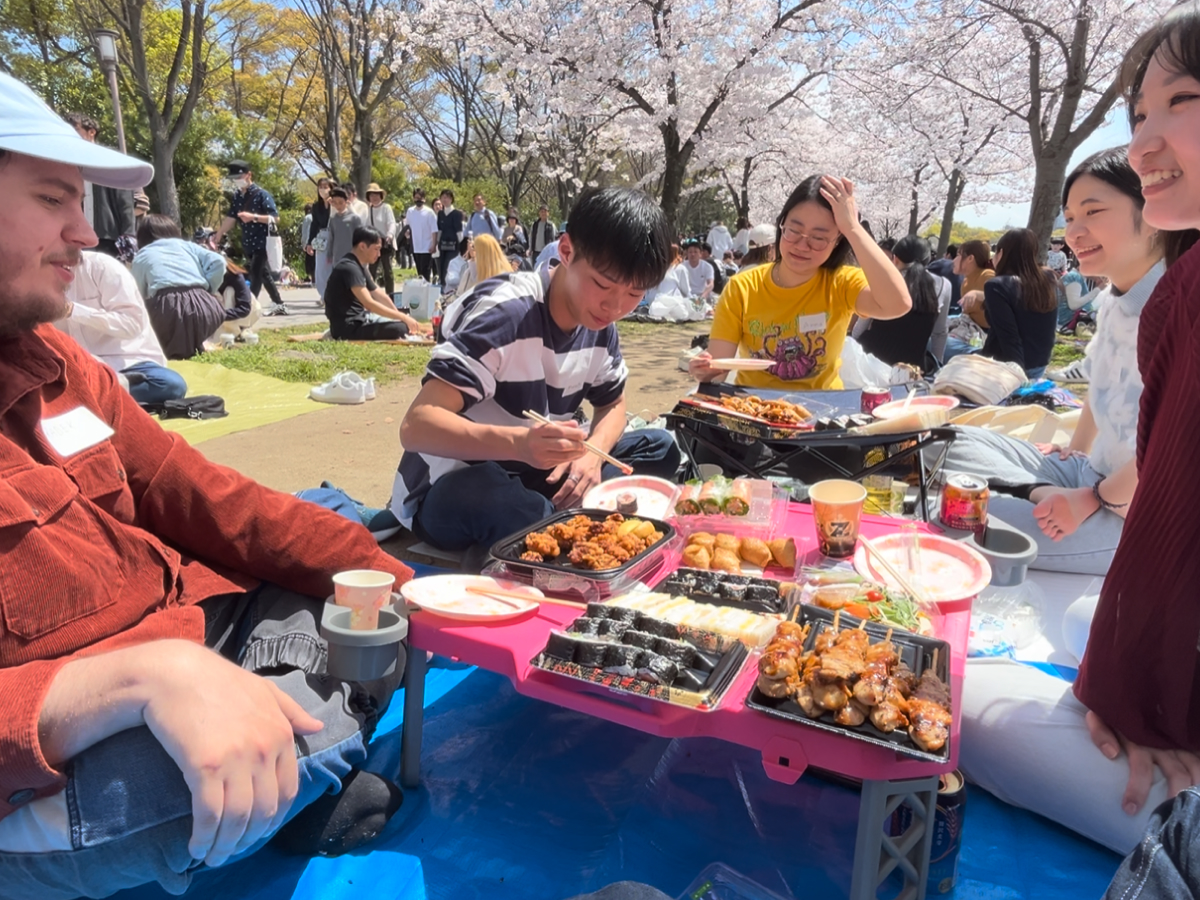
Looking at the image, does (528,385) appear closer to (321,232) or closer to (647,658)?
(647,658)

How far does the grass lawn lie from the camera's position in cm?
735

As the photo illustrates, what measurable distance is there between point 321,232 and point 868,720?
492 inches

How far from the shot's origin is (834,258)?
155 inches

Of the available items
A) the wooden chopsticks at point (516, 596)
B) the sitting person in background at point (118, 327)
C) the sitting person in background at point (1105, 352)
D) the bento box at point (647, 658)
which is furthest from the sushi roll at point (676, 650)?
the sitting person in background at point (118, 327)

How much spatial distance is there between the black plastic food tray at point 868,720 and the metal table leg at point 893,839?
0.11m

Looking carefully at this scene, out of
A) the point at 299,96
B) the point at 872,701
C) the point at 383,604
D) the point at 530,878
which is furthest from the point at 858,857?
the point at 299,96

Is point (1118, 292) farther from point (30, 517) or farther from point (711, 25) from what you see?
point (711, 25)

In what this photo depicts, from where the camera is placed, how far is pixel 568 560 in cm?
197

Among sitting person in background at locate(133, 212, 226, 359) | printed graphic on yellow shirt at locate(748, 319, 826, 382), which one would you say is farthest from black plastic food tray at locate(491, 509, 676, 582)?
sitting person in background at locate(133, 212, 226, 359)

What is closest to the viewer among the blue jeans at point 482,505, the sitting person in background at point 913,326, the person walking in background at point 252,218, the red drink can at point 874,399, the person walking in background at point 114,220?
the blue jeans at point 482,505

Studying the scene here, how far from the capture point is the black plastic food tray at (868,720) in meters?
1.30

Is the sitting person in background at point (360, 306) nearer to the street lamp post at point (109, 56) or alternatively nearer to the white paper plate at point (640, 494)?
the street lamp post at point (109, 56)

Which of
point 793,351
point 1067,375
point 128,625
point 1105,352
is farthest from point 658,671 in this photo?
point 1067,375

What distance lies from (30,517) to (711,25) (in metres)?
16.3
